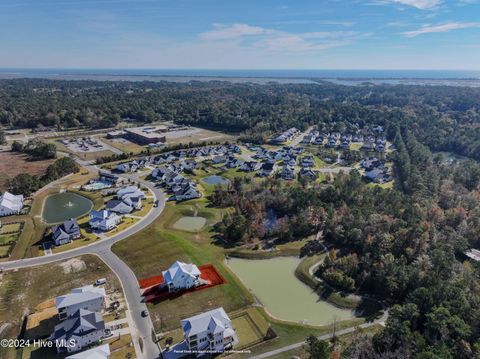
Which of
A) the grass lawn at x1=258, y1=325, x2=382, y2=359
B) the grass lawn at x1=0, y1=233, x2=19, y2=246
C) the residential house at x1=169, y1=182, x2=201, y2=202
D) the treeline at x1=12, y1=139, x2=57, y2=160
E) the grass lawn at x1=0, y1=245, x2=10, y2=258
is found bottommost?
the grass lawn at x1=258, y1=325, x2=382, y2=359

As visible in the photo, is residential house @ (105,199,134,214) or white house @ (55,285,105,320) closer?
white house @ (55,285,105,320)

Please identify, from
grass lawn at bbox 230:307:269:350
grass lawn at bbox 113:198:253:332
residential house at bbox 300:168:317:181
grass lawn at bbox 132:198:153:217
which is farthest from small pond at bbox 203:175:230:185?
grass lawn at bbox 230:307:269:350

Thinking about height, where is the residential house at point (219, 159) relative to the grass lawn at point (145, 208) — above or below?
above

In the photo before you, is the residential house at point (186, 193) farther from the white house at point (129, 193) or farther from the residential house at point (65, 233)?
the residential house at point (65, 233)

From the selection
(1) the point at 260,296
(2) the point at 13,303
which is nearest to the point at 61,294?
(2) the point at 13,303

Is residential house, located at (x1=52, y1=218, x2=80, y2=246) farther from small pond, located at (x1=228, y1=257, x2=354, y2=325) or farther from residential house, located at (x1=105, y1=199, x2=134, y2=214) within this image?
small pond, located at (x1=228, y1=257, x2=354, y2=325)

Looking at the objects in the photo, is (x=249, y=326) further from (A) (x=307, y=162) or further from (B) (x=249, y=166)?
(A) (x=307, y=162)

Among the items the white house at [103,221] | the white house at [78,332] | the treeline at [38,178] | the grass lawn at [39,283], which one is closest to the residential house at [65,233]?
the white house at [103,221]
